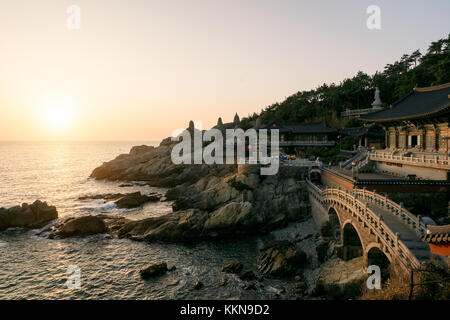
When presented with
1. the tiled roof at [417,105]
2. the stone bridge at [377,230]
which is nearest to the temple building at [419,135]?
the tiled roof at [417,105]

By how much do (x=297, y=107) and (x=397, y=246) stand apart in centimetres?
8355

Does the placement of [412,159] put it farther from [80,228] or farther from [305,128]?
[80,228]

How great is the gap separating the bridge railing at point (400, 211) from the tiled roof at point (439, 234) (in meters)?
4.50

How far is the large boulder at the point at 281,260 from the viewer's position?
23.2m

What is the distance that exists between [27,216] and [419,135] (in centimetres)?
5779

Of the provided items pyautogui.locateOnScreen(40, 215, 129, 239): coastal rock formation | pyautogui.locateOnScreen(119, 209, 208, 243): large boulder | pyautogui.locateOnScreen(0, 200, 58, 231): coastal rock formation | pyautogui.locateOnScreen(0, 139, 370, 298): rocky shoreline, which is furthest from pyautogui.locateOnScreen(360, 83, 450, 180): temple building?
pyautogui.locateOnScreen(0, 200, 58, 231): coastal rock formation

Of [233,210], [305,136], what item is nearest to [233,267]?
[233,210]

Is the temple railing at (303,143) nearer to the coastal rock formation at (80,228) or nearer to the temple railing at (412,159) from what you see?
the temple railing at (412,159)

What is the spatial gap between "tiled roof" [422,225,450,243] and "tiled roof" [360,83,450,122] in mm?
21710

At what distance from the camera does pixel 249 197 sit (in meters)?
36.9

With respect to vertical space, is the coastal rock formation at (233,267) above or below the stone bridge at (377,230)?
below

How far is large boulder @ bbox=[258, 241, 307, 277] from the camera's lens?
23234mm
